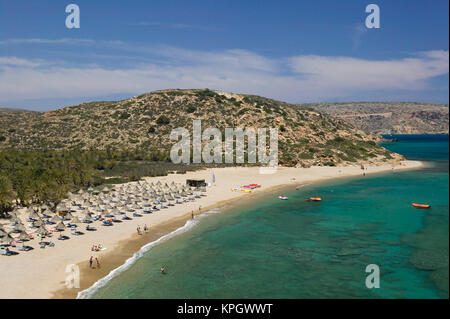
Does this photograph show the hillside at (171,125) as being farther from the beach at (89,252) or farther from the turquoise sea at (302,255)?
the turquoise sea at (302,255)

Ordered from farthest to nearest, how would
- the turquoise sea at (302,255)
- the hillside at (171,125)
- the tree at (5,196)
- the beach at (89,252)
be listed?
the hillside at (171,125), the tree at (5,196), the turquoise sea at (302,255), the beach at (89,252)

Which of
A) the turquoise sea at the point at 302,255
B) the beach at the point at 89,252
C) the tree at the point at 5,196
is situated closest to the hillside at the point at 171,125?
the beach at the point at 89,252

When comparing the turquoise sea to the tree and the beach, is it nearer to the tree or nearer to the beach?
the beach

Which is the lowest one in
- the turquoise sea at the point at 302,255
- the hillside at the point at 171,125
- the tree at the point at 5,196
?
the turquoise sea at the point at 302,255

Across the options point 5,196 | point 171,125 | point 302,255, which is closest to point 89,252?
point 5,196

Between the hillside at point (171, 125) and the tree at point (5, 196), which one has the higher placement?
the hillside at point (171, 125)

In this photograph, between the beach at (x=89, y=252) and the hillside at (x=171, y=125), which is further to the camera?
the hillside at (x=171, y=125)

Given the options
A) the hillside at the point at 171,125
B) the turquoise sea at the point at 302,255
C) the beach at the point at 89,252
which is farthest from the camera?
the hillside at the point at 171,125

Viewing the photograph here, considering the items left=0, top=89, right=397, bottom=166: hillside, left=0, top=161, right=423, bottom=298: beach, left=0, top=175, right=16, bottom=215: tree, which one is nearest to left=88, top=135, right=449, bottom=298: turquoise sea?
left=0, top=161, right=423, bottom=298: beach
